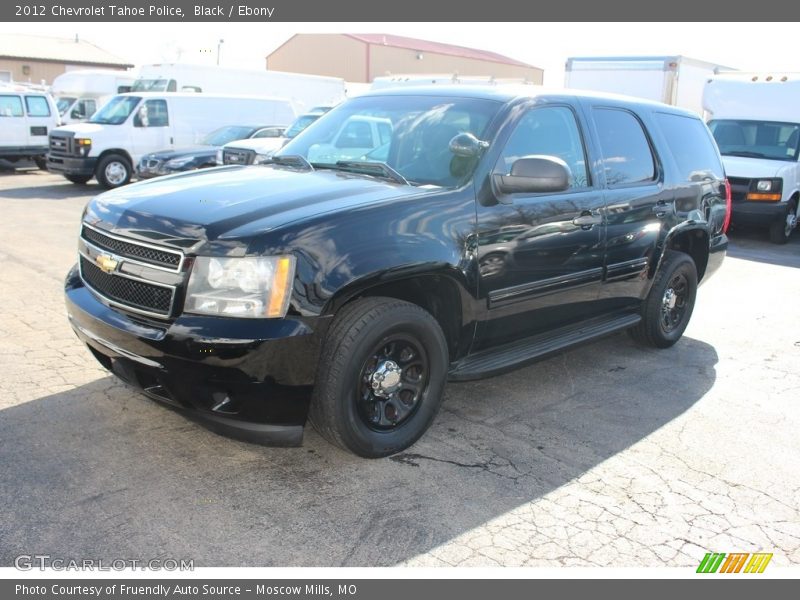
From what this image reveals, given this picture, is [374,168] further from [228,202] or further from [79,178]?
[79,178]

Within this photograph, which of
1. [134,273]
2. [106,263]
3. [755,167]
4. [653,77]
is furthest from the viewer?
[653,77]

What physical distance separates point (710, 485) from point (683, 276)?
254cm

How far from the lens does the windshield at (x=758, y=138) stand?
12328mm

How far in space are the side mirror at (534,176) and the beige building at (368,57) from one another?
47.4 m

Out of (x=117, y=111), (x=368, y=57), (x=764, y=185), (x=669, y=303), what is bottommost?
(x=669, y=303)

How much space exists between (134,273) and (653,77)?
1483cm

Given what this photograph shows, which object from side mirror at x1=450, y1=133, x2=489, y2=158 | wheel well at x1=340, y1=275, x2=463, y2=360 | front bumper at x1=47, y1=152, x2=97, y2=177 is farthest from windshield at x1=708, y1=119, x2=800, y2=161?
front bumper at x1=47, y1=152, x2=97, y2=177

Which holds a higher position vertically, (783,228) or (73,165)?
(73,165)

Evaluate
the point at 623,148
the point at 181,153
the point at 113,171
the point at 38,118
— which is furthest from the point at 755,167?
the point at 38,118

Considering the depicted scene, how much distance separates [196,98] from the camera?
1744cm

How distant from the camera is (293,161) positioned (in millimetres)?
4691

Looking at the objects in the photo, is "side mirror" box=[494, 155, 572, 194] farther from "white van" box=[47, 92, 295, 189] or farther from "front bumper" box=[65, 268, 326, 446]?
"white van" box=[47, 92, 295, 189]

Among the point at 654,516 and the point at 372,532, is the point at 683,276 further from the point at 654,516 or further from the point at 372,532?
the point at 372,532

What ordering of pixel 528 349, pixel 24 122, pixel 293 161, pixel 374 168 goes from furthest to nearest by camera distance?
pixel 24 122 → pixel 293 161 → pixel 528 349 → pixel 374 168
